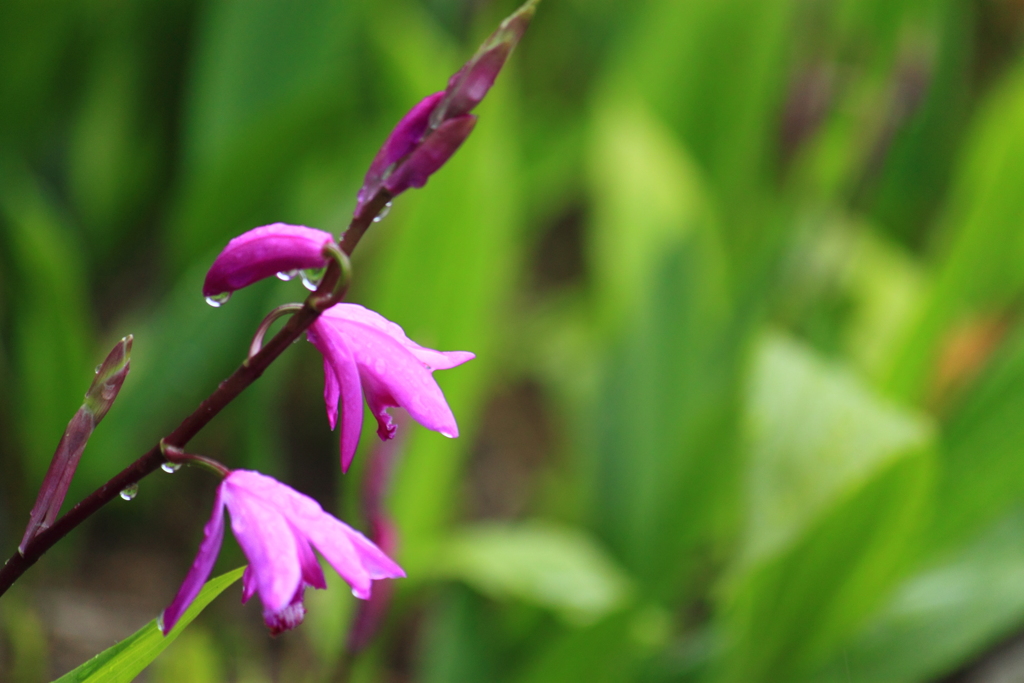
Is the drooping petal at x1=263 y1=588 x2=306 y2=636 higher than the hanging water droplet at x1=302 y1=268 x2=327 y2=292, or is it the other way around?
the hanging water droplet at x1=302 y1=268 x2=327 y2=292

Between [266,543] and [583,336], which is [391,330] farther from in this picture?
[583,336]

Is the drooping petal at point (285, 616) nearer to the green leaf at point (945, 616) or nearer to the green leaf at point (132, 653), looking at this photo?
the green leaf at point (132, 653)

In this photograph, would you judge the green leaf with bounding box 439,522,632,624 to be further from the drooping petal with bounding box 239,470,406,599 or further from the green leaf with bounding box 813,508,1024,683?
the drooping petal with bounding box 239,470,406,599

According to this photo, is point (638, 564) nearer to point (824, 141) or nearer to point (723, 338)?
point (723, 338)

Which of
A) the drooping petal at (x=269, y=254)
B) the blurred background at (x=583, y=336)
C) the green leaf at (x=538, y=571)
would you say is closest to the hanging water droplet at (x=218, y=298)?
the drooping petal at (x=269, y=254)

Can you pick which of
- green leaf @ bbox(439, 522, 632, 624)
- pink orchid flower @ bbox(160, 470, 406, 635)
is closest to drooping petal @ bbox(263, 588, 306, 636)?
pink orchid flower @ bbox(160, 470, 406, 635)

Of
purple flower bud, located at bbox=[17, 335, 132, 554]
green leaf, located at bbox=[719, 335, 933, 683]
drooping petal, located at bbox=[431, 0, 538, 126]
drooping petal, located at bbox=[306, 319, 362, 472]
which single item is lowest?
purple flower bud, located at bbox=[17, 335, 132, 554]
